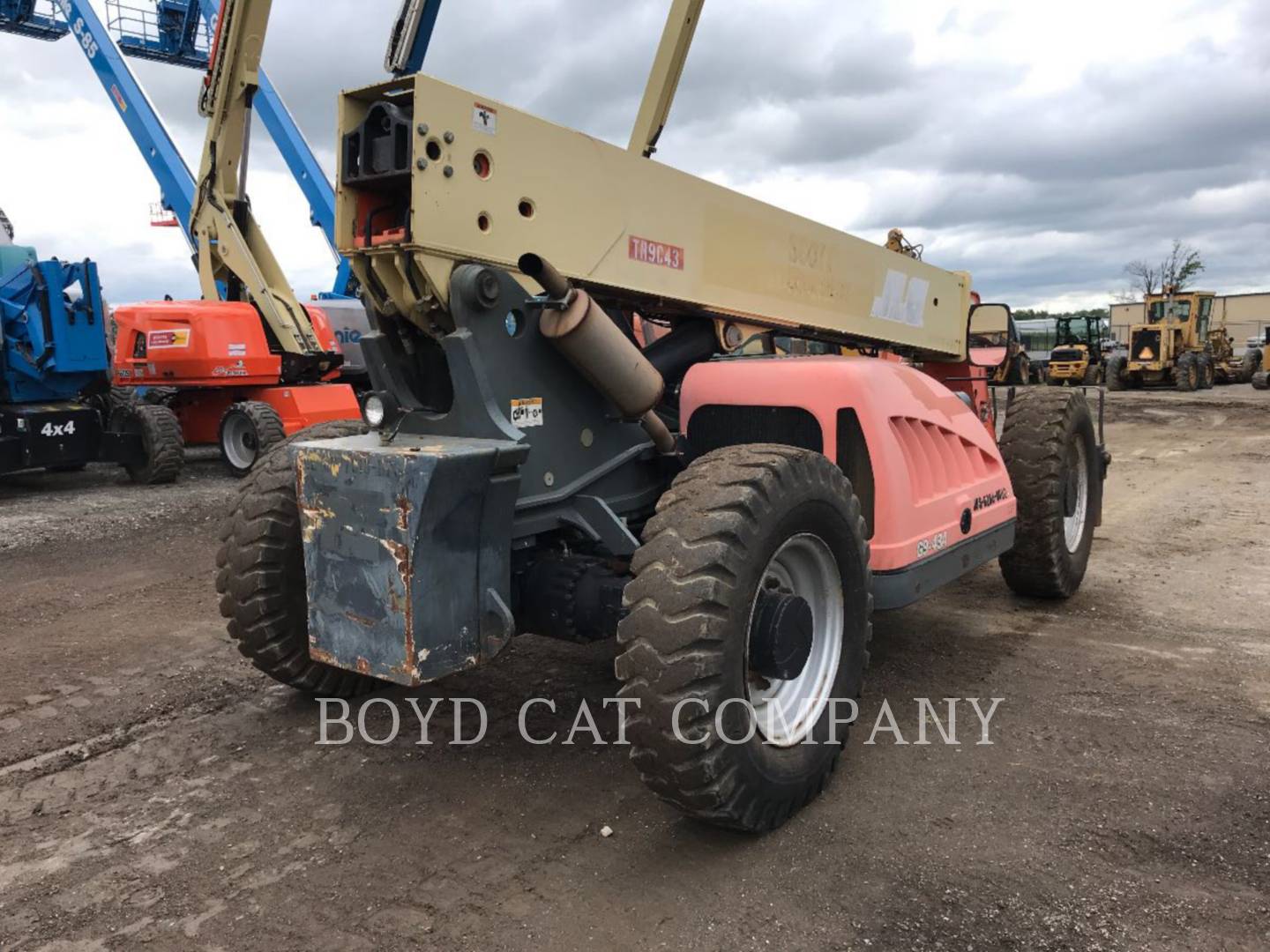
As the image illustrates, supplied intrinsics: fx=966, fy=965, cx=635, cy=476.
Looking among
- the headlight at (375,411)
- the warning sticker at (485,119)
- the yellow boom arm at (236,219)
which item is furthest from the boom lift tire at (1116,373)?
the headlight at (375,411)

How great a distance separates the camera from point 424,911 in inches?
107

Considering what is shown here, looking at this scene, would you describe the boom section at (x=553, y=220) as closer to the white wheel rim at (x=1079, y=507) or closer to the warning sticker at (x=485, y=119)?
the warning sticker at (x=485, y=119)

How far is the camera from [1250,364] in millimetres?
29625

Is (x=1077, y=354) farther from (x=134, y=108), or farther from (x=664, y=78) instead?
(x=664, y=78)

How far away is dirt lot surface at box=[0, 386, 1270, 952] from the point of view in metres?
2.67

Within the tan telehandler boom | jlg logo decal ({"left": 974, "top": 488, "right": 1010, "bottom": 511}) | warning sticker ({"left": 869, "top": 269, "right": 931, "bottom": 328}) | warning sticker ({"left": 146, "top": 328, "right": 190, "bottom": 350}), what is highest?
the tan telehandler boom

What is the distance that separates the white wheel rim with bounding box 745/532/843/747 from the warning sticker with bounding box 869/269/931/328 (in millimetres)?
2259

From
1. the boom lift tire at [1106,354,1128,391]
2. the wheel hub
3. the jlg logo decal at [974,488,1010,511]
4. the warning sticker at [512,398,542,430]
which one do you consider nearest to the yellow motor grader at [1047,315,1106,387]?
the boom lift tire at [1106,354,1128,391]

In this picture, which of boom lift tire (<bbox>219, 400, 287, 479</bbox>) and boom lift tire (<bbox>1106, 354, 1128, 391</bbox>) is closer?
boom lift tire (<bbox>219, 400, 287, 479</bbox>)

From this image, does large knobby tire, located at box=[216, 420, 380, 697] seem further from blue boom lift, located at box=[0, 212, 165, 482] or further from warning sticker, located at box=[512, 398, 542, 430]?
blue boom lift, located at box=[0, 212, 165, 482]

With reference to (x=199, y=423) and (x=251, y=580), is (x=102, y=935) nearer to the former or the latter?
(x=251, y=580)

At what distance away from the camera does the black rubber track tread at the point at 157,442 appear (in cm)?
1052

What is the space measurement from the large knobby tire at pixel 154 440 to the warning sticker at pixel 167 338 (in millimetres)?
693

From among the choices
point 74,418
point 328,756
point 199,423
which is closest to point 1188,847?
point 328,756
